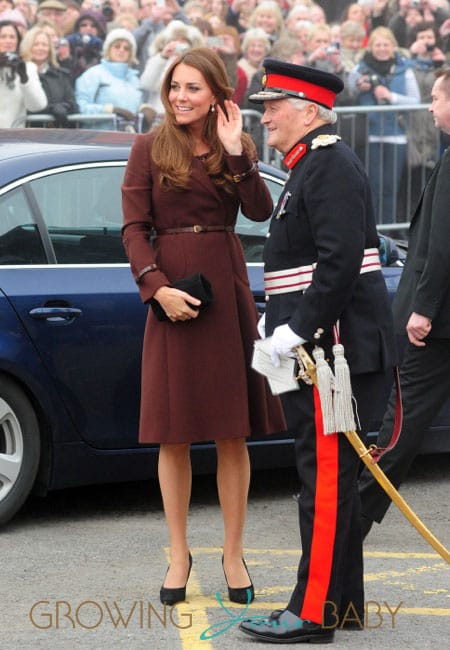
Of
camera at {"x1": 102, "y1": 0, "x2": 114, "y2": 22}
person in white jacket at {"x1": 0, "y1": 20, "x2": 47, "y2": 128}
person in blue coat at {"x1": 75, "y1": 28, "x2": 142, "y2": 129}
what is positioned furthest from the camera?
camera at {"x1": 102, "y1": 0, "x2": 114, "y2": 22}

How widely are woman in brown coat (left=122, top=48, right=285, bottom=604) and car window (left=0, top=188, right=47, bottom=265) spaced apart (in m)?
0.95

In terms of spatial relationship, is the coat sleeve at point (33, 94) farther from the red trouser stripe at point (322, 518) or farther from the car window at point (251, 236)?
the red trouser stripe at point (322, 518)

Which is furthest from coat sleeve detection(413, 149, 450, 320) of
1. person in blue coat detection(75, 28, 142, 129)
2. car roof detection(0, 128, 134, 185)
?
person in blue coat detection(75, 28, 142, 129)

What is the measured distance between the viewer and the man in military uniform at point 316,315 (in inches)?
164

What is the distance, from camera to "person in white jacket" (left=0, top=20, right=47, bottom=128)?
35.2 ft

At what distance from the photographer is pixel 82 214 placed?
570 cm

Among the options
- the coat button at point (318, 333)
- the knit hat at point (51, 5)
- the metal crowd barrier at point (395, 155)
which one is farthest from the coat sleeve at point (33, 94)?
the coat button at point (318, 333)

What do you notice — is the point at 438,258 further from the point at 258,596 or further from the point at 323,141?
the point at 258,596

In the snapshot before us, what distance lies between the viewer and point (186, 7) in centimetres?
1170

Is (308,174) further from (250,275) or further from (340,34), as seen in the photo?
(340,34)

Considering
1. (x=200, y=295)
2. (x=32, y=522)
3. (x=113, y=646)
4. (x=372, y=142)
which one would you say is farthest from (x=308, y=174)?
(x=372, y=142)

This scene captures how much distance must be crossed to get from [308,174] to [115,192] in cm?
176

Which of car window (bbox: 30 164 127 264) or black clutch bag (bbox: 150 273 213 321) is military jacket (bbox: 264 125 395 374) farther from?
car window (bbox: 30 164 127 264)

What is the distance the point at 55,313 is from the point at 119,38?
6.21m
